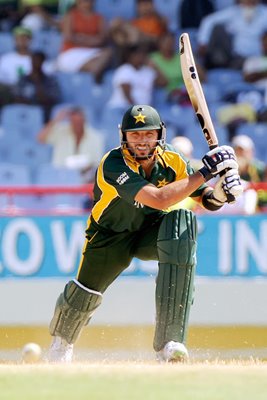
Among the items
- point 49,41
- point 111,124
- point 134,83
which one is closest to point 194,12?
point 134,83

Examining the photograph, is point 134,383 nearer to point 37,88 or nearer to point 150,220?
point 150,220

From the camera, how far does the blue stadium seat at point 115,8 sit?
12.7 m

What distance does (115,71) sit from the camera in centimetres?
1220

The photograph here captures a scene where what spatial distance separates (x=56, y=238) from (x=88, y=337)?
0.82 metres

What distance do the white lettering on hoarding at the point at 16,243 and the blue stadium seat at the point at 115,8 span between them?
496 cm

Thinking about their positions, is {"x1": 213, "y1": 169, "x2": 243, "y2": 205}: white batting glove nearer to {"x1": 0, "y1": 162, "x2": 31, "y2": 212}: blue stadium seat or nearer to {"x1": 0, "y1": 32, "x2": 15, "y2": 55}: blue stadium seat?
{"x1": 0, "y1": 162, "x2": 31, "y2": 212}: blue stadium seat

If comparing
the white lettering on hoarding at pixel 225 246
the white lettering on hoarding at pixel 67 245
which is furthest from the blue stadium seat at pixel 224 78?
the white lettering on hoarding at pixel 67 245

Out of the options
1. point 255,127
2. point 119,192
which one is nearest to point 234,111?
point 255,127

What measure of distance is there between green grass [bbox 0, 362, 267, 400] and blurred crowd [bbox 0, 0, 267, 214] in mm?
6258

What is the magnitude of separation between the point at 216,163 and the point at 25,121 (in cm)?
649

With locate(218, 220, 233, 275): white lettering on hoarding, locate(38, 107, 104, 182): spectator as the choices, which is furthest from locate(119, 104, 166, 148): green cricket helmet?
locate(38, 107, 104, 182): spectator

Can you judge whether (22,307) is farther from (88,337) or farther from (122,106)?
(122,106)

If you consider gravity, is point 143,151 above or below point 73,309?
above

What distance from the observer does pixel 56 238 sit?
8352 millimetres
